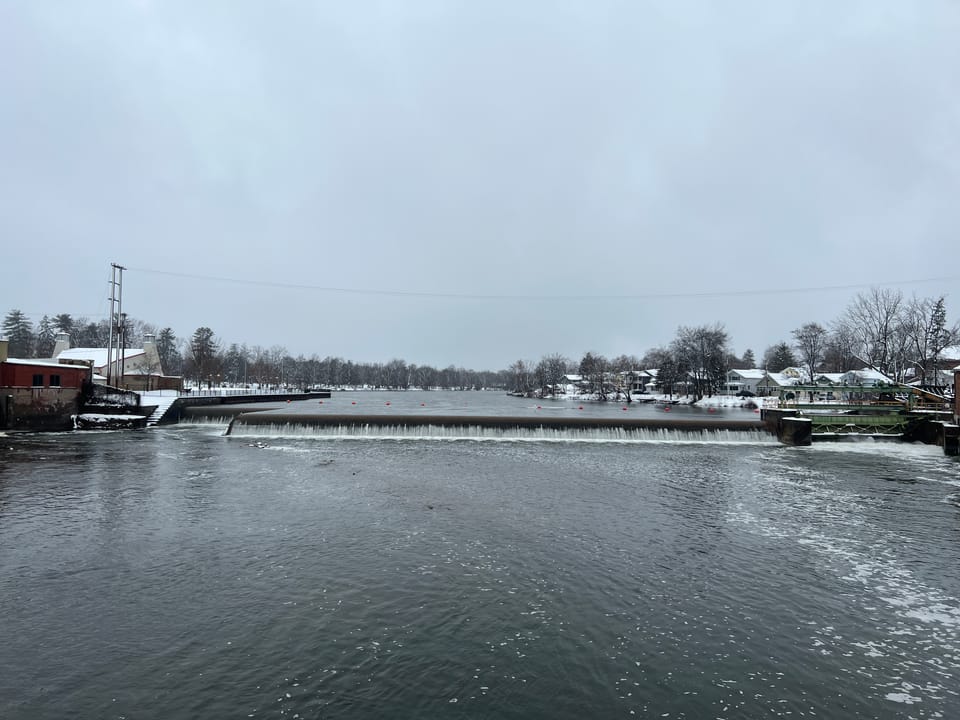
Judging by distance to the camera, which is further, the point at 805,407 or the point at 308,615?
the point at 805,407

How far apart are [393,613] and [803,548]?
9336 mm

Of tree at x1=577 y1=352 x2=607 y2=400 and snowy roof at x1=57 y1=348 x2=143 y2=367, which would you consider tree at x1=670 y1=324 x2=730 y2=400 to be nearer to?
tree at x1=577 y1=352 x2=607 y2=400

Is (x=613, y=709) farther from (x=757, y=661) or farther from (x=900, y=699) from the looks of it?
(x=900, y=699)

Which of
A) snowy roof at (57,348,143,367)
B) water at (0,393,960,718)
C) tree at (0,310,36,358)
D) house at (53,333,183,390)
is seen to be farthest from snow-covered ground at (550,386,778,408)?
tree at (0,310,36,358)

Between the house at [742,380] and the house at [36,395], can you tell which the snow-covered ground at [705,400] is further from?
the house at [36,395]

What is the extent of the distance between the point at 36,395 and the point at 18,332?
104561mm

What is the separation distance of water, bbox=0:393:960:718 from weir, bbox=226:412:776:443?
47.1 feet

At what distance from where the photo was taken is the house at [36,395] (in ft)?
115

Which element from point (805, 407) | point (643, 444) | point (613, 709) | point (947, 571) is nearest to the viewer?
point (613, 709)

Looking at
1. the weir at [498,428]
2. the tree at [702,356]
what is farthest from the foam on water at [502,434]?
the tree at [702,356]

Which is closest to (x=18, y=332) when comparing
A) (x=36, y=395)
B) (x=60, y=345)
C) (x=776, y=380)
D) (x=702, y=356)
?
(x=60, y=345)

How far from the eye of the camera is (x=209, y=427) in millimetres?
39062

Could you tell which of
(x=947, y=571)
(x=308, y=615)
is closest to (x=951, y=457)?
(x=947, y=571)

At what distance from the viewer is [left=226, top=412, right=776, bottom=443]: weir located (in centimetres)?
3319
